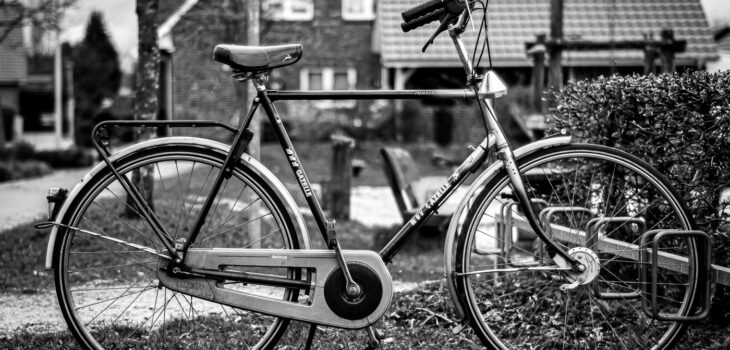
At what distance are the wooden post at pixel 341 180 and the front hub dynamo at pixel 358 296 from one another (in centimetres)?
Answer: 710

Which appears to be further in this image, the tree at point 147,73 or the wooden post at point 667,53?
Answer: the wooden post at point 667,53

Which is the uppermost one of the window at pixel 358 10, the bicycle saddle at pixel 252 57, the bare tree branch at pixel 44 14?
the window at pixel 358 10

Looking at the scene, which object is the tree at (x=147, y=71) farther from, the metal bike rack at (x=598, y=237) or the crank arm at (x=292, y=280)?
the metal bike rack at (x=598, y=237)

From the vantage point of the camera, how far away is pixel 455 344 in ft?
13.3

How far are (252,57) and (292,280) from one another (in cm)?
90

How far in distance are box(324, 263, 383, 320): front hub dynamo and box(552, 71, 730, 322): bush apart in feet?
5.01

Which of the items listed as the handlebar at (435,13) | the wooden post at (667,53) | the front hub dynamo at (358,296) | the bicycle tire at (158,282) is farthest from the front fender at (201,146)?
the wooden post at (667,53)

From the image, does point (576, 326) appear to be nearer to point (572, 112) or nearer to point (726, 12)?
point (572, 112)

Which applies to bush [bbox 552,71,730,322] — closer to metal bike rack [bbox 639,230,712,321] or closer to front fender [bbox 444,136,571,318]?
metal bike rack [bbox 639,230,712,321]

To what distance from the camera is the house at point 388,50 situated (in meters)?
23.5

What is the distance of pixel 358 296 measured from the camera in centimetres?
344

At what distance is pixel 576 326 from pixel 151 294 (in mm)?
2611

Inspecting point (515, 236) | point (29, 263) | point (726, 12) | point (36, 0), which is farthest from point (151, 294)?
point (726, 12)

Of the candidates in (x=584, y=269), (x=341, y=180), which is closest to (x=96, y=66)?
(x=341, y=180)
